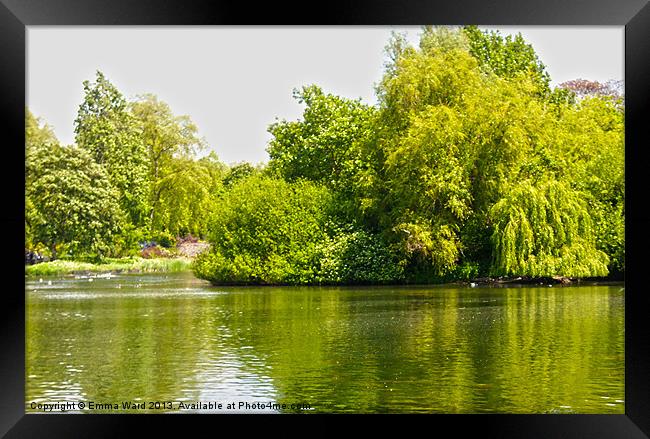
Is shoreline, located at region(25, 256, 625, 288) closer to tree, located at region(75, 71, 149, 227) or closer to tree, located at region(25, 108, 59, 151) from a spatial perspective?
tree, located at region(75, 71, 149, 227)

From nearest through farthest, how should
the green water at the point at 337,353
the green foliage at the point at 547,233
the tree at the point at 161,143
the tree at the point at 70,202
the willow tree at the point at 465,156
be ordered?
the green water at the point at 337,353, the green foliage at the point at 547,233, the willow tree at the point at 465,156, the tree at the point at 70,202, the tree at the point at 161,143

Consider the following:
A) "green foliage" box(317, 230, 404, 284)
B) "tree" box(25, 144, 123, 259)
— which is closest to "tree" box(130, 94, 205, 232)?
"tree" box(25, 144, 123, 259)

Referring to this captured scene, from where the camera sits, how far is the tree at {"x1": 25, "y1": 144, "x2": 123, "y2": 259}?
1967cm

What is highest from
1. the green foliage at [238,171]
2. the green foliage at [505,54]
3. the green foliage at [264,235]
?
the green foliage at [505,54]

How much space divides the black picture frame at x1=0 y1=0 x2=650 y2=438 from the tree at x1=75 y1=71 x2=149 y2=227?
1578 centimetres

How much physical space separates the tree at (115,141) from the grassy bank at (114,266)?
1.02 meters

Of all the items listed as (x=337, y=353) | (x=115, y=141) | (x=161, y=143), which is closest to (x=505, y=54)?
(x=161, y=143)

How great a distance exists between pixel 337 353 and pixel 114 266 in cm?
1389

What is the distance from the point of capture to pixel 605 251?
1669 cm

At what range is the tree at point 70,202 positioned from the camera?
19672 mm

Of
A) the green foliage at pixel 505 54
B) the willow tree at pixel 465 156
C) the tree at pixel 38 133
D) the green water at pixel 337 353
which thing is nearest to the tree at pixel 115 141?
the tree at pixel 38 133

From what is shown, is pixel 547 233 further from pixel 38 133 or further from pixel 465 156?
pixel 38 133

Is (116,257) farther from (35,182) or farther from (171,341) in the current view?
(171,341)
